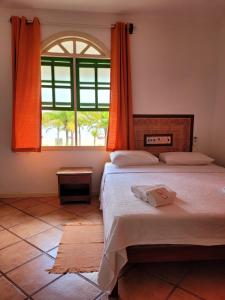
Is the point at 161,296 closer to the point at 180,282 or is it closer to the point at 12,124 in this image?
the point at 180,282

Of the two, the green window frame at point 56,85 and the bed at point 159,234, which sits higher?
the green window frame at point 56,85

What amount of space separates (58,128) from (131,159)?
1.26 metres

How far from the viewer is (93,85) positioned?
3400 millimetres

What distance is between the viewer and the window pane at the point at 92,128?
351 centimetres

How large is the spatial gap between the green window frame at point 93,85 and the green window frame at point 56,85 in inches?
4.1

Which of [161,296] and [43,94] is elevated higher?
[43,94]

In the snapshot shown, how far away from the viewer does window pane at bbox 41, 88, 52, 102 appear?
131 inches

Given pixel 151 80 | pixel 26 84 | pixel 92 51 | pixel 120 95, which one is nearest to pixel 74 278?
pixel 120 95

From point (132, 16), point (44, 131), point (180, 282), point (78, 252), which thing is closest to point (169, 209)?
point (180, 282)

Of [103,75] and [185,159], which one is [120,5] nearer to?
[103,75]

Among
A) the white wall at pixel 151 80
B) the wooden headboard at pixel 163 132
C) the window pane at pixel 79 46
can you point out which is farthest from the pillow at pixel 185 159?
the window pane at pixel 79 46

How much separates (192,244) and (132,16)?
3.13 m

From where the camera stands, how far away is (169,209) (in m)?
1.74

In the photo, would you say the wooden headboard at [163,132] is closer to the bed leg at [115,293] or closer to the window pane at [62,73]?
the window pane at [62,73]
